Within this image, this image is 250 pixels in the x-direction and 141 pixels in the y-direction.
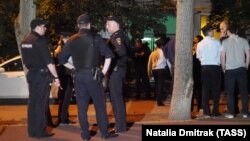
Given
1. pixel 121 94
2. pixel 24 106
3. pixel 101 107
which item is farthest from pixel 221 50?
pixel 24 106

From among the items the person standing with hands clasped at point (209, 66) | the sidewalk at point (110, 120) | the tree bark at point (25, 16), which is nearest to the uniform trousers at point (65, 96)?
the sidewalk at point (110, 120)

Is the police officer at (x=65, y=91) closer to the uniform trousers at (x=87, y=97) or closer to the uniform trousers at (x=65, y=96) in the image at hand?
the uniform trousers at (x=65, y=96)

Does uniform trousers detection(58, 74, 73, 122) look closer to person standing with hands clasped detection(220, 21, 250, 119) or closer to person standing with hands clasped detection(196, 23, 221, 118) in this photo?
person standing with hands clasped detection(196, 23, 221, 118)

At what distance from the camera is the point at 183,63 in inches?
411

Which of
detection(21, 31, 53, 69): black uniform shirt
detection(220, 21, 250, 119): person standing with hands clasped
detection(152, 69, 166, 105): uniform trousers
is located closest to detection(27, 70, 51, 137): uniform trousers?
detection(21, 31, 53, 69): black uniform shirt

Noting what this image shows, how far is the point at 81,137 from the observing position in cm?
880

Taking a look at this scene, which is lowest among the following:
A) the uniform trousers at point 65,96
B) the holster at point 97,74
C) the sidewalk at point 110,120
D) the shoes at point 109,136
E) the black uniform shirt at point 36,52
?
the sidewalk at point 110,120

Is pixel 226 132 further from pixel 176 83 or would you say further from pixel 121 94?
pixel 176 83

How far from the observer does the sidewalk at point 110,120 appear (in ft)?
29.7

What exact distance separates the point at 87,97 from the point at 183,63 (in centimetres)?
266

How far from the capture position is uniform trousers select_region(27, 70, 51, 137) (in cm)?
875

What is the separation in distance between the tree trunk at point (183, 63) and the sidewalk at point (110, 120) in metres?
0.26

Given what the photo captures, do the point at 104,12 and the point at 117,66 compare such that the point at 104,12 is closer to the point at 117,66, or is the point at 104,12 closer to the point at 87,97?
the point at 117,66

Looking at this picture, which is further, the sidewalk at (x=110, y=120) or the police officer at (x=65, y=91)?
the police officer at (x=65, y=91)
